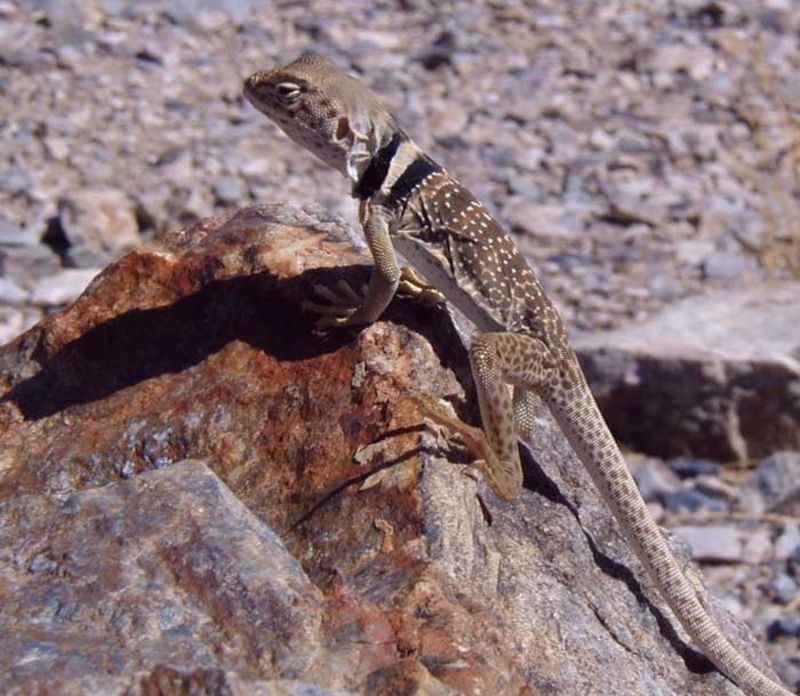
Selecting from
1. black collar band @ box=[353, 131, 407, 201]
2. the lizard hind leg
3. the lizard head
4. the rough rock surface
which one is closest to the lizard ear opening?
the lizard head

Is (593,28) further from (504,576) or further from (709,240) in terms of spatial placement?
(504,576)

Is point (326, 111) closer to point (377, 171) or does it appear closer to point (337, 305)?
point (377, 171)

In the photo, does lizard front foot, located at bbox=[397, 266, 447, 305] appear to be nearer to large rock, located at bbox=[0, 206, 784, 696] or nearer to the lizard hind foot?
large rock, located at bbox=[0, 206, 784, 696]

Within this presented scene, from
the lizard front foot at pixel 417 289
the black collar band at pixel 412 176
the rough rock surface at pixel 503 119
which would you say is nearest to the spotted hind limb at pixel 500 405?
the lizard front foot at pixel 417 289

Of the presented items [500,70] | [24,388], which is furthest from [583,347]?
[500,70]

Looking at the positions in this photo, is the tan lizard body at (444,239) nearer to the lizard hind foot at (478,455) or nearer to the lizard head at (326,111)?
the lizard head at (326,111)

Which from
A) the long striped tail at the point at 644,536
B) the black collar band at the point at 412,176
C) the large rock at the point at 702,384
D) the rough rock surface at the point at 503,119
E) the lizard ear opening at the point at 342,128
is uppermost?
the lizard ear opening at the point at 342,128
